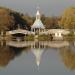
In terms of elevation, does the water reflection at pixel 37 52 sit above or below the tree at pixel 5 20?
below

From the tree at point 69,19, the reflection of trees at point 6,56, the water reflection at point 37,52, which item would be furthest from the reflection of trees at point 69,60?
the tree at point 69,19

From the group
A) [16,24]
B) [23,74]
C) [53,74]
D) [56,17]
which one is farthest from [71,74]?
[56,17]

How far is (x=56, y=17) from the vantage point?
317ft

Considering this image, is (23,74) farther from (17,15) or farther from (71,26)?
(17,15)

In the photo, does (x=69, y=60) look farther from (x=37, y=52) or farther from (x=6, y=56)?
(x=37, y=52)

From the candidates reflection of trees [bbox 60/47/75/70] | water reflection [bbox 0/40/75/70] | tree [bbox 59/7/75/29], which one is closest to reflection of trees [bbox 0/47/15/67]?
water reflection [bbox 0/40/75/70]

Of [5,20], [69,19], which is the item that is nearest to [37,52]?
[5,20]

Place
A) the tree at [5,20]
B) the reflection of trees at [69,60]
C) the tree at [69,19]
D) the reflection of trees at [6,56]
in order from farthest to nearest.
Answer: the tree at [69,19], the tree at [5,20], the reflection of trees at [6,56], the reflection of trees at [69,60]

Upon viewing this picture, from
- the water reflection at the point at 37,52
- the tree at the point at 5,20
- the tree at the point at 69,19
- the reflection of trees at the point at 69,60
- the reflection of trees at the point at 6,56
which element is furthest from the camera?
the tree at the point at 69,19

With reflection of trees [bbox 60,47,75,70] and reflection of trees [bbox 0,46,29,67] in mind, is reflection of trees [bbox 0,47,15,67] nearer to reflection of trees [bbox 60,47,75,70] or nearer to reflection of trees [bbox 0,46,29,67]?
reflection of trees [bbox 0,46,29,67]

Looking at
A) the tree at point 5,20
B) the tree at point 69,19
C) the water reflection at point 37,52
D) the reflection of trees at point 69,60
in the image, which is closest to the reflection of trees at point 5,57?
the water reflection at point 37,52

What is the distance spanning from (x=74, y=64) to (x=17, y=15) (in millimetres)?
60667

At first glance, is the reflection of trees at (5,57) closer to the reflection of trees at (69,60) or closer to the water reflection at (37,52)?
the water reflection at (37,52)

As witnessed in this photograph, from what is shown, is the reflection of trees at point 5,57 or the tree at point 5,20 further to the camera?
the tree at point 5,20
